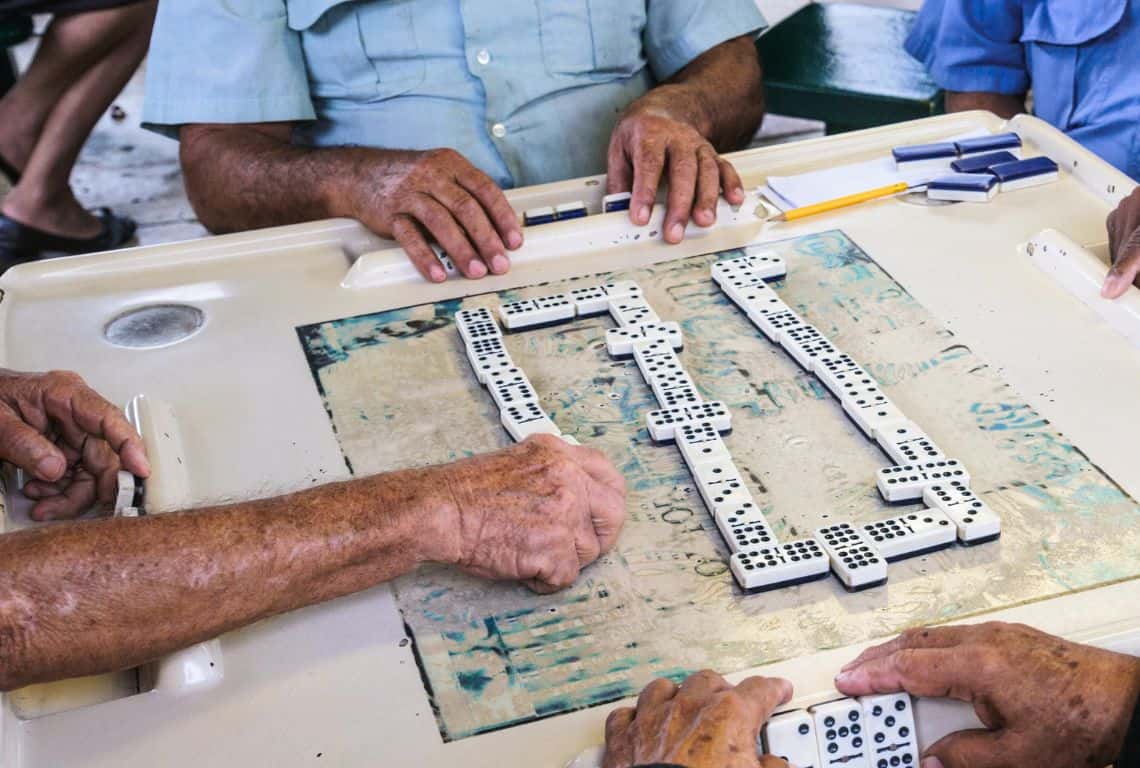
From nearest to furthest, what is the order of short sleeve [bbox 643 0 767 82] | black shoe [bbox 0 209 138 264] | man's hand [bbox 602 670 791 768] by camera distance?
man's hand [bbox 602 670 791 768], short sleeve [bbox 643 0 767 82], black shoe [bbox 0 209 138 264]

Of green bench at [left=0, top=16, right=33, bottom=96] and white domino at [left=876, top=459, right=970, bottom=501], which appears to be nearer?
white domino at [left=876, top=459, right=970, bottom=501]

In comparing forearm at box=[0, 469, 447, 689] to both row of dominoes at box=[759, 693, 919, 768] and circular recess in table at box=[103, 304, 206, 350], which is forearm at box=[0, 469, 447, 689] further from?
circular recess in table at box=[103, 304, 206, 350]

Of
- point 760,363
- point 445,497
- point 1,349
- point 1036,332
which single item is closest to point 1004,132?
point 1036,332

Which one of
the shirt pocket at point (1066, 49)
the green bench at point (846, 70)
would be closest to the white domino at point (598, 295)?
the shirt pocket at point (1066, 49)

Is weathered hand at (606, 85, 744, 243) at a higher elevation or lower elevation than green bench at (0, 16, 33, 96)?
higher

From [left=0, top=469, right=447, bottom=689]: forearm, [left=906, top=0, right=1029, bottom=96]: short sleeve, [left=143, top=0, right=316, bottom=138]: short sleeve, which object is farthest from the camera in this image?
[left=906, top=0, right=1029, bottom=96]: short sleeve

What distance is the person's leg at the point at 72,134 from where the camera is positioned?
372 cm

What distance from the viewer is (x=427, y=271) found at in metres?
1.79

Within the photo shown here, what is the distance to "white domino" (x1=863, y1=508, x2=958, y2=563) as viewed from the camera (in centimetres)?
125

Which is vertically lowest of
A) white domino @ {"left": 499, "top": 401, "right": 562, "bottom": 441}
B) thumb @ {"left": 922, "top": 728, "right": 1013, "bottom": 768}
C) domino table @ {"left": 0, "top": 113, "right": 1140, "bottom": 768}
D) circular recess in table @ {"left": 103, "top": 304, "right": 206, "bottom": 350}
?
thumb @ {"left": 922, "top": 728, "right": 1013, "bottom": 768}

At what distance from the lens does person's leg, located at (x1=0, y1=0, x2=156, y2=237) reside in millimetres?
3721

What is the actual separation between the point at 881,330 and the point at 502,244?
1.81 ft

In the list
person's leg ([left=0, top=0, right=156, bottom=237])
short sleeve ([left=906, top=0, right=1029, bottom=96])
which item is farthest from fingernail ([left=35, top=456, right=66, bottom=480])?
person's leg ([left=0, top=0, right=156, bottom=237])

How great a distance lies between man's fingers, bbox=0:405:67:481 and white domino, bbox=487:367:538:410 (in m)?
0.50
